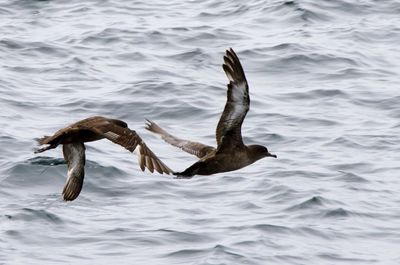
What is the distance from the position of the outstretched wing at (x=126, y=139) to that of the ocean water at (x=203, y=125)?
1.47 m

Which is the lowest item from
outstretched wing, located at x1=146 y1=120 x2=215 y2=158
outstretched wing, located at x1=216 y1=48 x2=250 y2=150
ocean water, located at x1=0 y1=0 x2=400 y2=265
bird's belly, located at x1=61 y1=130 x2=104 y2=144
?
ocean water, located at x1=0 y1=0 x2=400 y2=265

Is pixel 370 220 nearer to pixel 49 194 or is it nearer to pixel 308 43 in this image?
pixel 49 194

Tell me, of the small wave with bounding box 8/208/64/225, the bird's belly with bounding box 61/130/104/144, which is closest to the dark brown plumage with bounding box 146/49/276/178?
the bird's belly with bounding box 61/130/104/144

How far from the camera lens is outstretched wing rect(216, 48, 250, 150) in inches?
446

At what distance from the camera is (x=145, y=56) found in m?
19.7

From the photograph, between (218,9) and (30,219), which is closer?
(30,219)

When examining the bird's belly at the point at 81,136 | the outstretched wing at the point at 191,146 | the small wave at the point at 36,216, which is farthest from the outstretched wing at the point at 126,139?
the small wave at the point at 36,216

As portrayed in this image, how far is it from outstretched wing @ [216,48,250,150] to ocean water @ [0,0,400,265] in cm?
143

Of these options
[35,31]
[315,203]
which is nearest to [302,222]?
[315,203]

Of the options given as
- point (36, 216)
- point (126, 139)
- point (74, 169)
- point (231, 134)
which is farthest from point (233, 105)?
point (36, 216)

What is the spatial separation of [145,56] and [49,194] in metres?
5.82

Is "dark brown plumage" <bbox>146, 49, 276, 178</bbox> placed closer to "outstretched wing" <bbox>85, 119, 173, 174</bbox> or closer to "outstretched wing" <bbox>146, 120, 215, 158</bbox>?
"outstretched wing" <bbox>85, 119, 173, 174</bbox>

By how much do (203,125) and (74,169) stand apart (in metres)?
3.59

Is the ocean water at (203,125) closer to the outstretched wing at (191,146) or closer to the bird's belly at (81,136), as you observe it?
the outstretched wing at (191,146)
